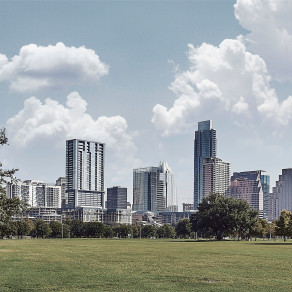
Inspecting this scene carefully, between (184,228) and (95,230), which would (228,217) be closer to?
(184,228)

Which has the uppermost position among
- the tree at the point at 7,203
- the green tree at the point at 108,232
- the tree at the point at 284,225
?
the tree at the point at 7,203

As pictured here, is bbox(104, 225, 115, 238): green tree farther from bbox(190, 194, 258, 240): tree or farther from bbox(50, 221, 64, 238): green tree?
bbox(190, 194, 258, 240): tree

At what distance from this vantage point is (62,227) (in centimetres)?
18712

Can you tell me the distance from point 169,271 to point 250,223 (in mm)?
86229

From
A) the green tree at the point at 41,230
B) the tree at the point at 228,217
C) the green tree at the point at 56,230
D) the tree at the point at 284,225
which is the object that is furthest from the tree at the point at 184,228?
the tree at the point at 284,225

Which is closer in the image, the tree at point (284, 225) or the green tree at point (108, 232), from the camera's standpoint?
the tree at point (284, 225)

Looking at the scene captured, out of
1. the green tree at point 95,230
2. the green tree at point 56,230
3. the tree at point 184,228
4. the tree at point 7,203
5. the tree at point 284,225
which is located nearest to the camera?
the tree at point 7,203

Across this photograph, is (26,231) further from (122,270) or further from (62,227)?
(122,270)

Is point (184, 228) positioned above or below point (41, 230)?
above

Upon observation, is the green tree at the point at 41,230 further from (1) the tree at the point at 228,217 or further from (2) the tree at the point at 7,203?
(2) the tree at the point at 7,203

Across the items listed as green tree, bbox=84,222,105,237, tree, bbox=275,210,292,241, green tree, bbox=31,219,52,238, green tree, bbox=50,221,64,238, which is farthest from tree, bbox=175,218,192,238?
tree, bbox=275,210,292,241

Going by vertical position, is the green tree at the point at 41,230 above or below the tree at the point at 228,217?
below

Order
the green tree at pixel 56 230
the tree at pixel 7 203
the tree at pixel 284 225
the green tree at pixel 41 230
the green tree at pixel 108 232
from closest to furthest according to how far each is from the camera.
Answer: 1. the tree at pixel 7 203
2. the tree at pixel 284 225
3. the green tree at pixel 41 230
4. the green tree at pixel 56 230
5. the green tree at pixel 108 232

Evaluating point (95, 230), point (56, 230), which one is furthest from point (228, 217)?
point (56, 230)
